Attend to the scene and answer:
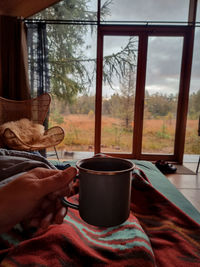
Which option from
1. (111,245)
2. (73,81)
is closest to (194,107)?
(73,81)

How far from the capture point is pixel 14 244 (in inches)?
16.7

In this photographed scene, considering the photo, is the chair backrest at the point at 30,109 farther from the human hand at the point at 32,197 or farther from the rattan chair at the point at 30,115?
the human hand at the point at 32,197

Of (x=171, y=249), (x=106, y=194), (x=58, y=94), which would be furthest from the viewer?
(x=58, y=94)

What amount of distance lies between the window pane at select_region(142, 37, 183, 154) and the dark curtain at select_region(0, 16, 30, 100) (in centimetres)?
193

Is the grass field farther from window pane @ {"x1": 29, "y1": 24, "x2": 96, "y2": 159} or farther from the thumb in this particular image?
the thumb

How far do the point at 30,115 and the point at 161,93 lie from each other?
6.92ft

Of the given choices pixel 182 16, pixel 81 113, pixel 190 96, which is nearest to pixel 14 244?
pixel 81 113

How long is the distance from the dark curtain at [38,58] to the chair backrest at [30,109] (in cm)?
25

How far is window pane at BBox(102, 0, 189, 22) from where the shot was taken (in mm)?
2861

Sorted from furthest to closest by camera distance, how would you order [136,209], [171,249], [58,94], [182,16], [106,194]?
[58,94], [182,16], [136,209], [171,249], [106,194]

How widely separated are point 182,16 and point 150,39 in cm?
58

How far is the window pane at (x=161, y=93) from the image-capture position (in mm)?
2963

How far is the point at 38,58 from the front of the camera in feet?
9.24

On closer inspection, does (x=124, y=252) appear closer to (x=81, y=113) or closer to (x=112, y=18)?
(x=81, y=113)
